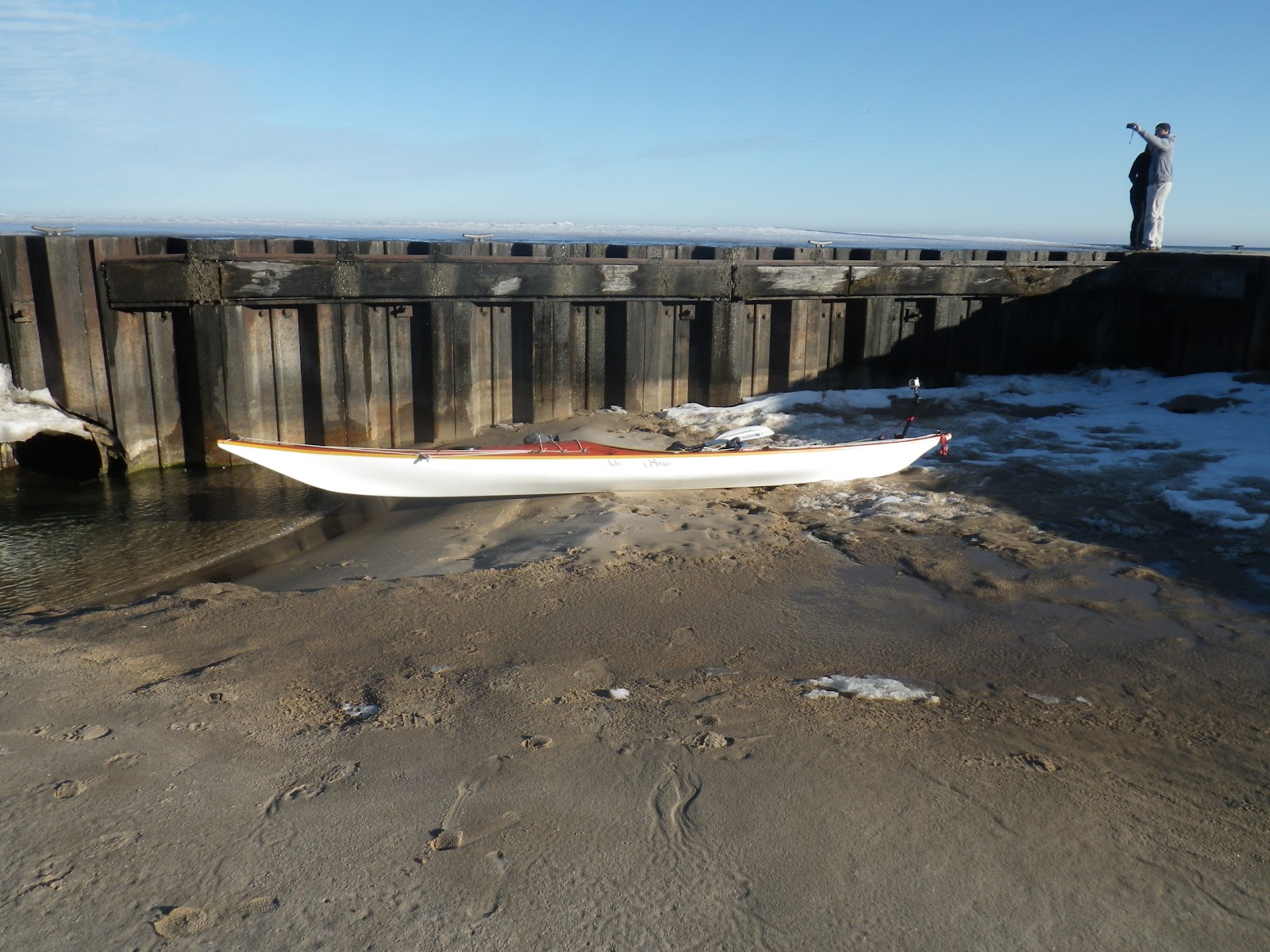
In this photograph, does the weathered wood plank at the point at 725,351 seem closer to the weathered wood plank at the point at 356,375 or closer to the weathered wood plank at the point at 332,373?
the weathered wood plank at the point at 356,375

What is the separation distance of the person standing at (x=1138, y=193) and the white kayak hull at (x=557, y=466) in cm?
964

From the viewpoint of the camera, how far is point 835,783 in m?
4.45

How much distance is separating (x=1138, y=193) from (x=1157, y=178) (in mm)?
570

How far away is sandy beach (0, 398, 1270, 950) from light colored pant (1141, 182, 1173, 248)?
424 inches

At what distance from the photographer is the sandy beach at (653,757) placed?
364cm

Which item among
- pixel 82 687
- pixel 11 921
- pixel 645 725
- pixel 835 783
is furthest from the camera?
pixel 82 687

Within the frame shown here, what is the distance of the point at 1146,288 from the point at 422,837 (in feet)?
47.8

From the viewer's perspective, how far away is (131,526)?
31.1 ft

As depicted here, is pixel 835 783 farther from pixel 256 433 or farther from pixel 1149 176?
pixel 1149 176

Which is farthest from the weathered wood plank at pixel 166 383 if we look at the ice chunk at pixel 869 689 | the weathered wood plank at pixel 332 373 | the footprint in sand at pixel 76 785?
the ice chunk at pixel 869 689

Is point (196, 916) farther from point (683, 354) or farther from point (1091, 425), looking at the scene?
point (1091, 425)

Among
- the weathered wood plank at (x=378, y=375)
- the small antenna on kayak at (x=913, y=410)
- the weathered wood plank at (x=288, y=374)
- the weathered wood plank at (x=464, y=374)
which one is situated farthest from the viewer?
the weathered wood plank at (x=464, y=374)

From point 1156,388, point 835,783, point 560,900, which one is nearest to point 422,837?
point 560,900

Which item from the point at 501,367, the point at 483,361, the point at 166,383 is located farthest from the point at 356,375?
the point at 166,383
